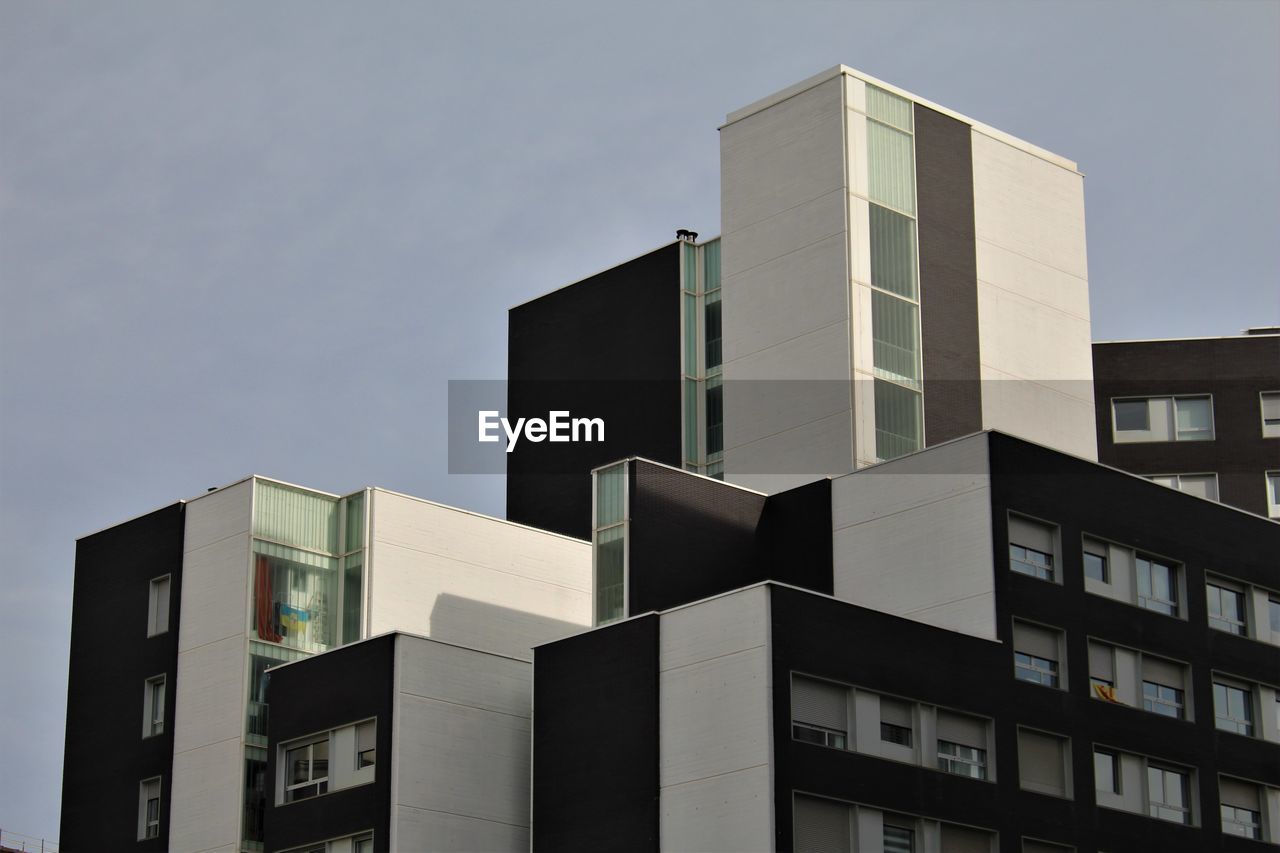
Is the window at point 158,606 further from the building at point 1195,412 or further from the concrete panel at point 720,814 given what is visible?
the building at point 1195,412

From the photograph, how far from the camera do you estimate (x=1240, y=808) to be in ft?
228

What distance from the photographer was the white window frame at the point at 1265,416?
320 feet

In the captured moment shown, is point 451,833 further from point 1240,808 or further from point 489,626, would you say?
point 1240,808

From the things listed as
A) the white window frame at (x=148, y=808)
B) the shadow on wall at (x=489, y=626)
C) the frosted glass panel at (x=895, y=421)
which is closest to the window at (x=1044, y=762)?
the frosted glass panel at (x=895, y=421)

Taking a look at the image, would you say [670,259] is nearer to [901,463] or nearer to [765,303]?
[765,303]

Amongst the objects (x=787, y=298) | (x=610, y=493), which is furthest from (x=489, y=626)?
(x=787, y=298)

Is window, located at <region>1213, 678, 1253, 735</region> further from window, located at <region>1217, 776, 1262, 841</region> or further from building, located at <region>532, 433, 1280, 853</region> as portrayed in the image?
window, located at <region>1217, 776, 1262, 841</region>

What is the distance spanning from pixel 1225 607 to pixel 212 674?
3262 centimetres

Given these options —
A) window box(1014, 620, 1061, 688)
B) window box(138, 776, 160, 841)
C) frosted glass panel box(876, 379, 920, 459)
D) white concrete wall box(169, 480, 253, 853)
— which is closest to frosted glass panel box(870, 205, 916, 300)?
frosted glass panel box(876, 379, 920, 459)

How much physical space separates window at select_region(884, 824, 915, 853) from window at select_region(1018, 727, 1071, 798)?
4616 mm

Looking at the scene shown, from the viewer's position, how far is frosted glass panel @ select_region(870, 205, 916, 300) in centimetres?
7881

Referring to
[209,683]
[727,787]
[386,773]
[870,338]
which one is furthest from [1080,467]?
[209,683]

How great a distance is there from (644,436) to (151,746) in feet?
69.0

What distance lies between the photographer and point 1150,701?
68.6 meters
